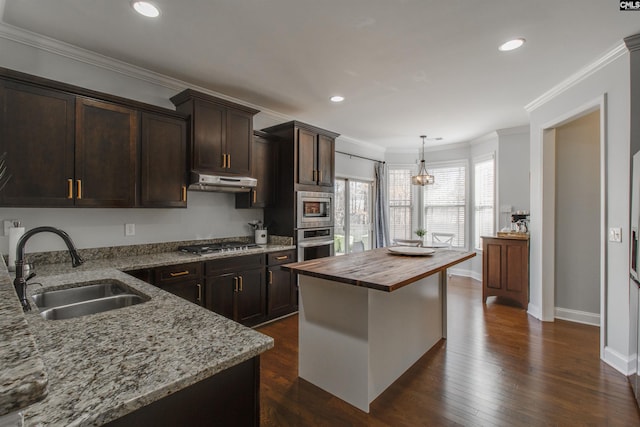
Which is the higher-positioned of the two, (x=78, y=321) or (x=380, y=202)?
(x=380, y=202)

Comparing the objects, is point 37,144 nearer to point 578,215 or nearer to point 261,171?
point 261,171

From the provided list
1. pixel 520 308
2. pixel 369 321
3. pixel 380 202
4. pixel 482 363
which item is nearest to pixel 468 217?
pixel 380 202

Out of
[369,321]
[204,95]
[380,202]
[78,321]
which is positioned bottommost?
[369,321]

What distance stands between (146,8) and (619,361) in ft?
15.1

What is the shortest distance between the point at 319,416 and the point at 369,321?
27.7 inches

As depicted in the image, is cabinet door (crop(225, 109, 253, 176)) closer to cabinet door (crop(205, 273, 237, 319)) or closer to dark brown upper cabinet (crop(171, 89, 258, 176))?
dark brown upper cabinet (crop(171, 89, 258, 176))

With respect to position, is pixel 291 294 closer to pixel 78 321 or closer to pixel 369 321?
pixel 369 321

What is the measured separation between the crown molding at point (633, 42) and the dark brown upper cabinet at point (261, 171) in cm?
354

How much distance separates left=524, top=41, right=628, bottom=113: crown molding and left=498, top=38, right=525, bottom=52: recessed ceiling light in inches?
33.1

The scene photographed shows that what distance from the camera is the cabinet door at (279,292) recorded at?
11.9ft

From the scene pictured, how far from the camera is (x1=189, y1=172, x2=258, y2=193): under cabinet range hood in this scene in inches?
121

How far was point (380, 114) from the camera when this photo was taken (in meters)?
4.38

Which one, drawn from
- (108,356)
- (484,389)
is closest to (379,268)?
(484,389)

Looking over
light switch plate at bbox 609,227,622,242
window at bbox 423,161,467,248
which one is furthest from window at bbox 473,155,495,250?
light switch plate at bbox 609,227,622,242
